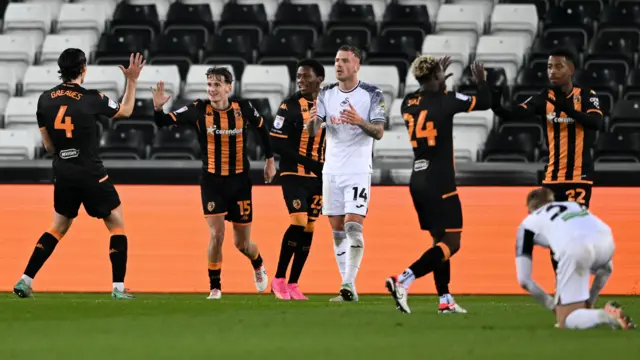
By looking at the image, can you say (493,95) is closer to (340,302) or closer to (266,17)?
(340,302)

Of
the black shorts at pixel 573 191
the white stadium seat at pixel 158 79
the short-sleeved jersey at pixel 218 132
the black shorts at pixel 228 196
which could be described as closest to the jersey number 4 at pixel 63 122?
the short-sleeved jersey at pixel 218 132

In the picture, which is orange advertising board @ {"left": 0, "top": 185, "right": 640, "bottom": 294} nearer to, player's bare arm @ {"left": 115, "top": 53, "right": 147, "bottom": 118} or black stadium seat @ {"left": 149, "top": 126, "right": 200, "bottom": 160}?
black stadium seat @ {"left": 149, "top": 126, "right": 200, "bottom": 160}

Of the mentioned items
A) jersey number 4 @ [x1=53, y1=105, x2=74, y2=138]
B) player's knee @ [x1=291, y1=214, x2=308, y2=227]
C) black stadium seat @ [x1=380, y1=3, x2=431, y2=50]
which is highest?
black stadium seat @ [x1=380, y1=3, x2=431, y2=50]

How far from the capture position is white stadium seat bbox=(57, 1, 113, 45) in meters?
19.9

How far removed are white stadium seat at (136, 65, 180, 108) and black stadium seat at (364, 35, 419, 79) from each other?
262 cm

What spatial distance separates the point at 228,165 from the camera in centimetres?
1234

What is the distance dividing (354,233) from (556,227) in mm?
3642

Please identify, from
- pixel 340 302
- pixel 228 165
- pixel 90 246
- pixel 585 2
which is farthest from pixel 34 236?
pixel 585 2

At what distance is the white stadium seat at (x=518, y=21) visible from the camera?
1859 cm

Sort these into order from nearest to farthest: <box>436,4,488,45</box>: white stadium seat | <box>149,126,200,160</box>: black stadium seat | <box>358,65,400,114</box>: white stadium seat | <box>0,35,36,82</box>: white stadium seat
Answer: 1. <box>149,126,200,160</box>: black stadium seat
2. <box>358,65,400,114</box>: white stadium seat
3. <box>436,4,488,45</box>: white stadium seat
4. <box>0,35,36,82</box>: white stadium seat

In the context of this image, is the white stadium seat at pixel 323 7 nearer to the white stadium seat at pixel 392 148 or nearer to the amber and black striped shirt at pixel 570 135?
the white stadium seat at pixel 392 148

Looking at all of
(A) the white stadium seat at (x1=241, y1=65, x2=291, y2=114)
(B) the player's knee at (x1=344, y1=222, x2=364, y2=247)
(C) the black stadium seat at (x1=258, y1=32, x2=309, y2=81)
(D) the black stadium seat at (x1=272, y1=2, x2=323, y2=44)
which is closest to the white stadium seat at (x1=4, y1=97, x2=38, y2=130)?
(A) the white stadium seat at (x1=241, y1=65, x2=291, y2=114)

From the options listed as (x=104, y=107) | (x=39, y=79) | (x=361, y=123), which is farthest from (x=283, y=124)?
(x=39, y=79)

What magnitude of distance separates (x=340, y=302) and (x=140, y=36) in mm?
8991
